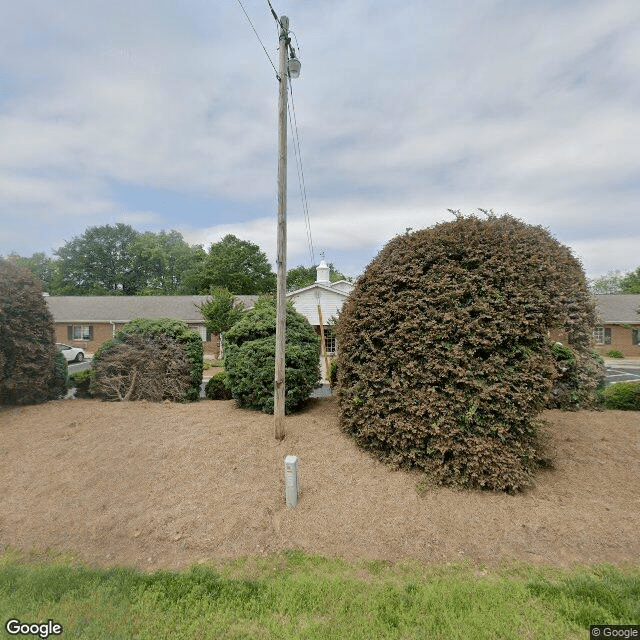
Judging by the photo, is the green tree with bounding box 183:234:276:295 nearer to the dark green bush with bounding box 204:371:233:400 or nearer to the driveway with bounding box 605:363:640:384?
the driveway with bounding box 605:363:640:384

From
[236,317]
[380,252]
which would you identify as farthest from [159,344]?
[236,317]

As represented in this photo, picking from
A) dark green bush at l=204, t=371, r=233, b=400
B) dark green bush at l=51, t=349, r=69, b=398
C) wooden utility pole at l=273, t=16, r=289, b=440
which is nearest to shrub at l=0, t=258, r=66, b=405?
dark green bush at l=51, t=349, r=69, b=398

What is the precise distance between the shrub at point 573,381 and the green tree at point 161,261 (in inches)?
1881

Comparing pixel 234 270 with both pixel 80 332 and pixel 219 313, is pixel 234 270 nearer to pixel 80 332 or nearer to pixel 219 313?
pixel 80 332

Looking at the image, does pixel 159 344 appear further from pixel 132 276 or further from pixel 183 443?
pixel 132 276

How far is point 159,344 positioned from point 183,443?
3255mm

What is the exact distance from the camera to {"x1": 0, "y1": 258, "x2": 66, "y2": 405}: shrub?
6940 mm

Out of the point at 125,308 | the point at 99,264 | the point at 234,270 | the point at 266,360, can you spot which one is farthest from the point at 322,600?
the point at 99,264

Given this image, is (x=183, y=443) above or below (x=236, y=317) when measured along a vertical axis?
below

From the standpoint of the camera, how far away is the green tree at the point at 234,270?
4141 centimetres

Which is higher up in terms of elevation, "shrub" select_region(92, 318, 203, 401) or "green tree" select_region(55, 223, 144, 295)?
"green tree" select_region(55, 223, 144, 295)

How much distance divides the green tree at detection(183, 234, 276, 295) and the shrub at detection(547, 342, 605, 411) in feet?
118

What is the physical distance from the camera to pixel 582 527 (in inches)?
139

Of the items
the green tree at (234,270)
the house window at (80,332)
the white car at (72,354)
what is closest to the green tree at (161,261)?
the green tree at (234,270)
